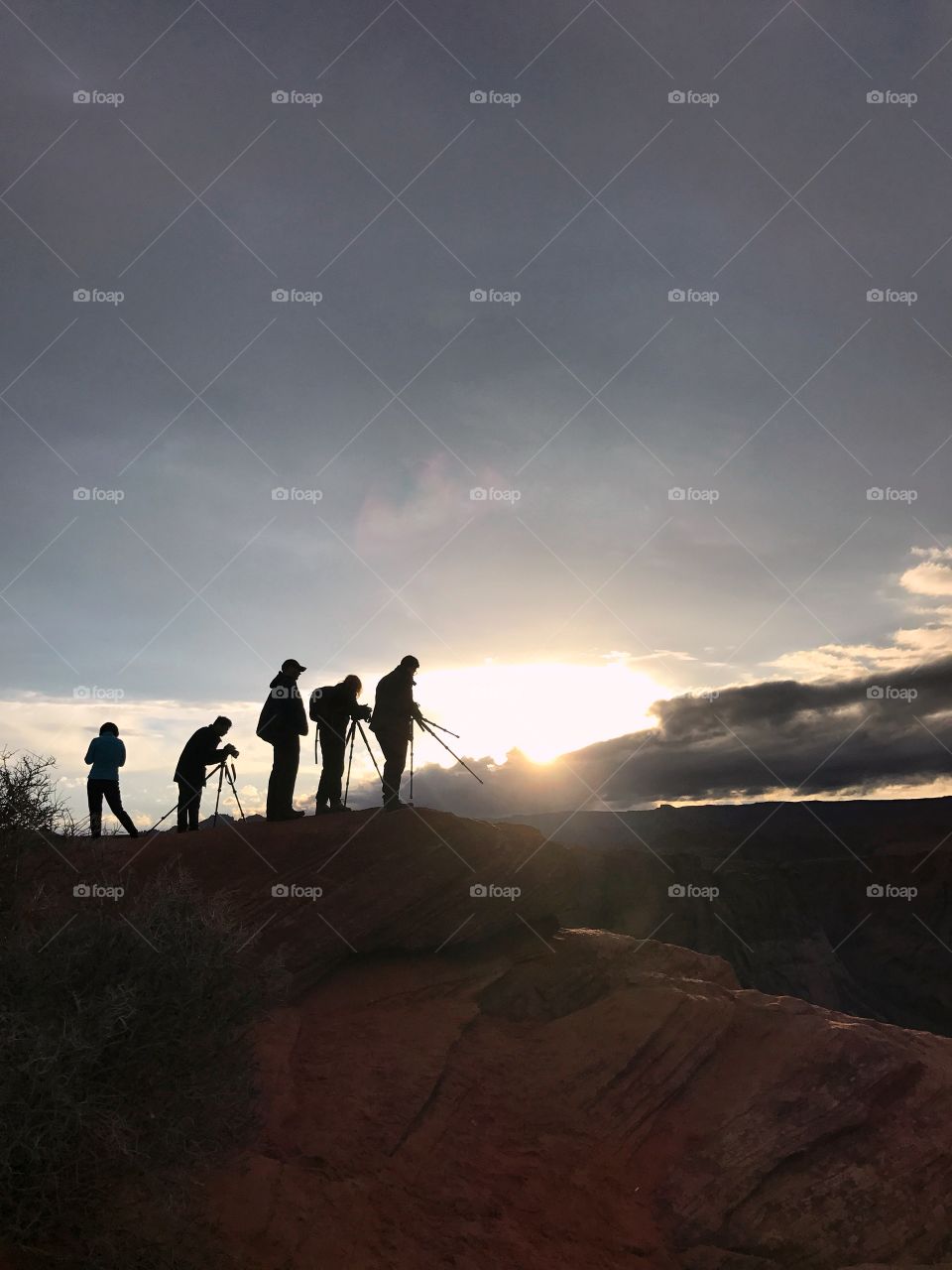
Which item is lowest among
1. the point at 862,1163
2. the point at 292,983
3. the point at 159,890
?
the point at 862,1163

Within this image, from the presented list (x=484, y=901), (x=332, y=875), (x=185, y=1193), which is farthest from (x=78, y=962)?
(x=484, y=901)

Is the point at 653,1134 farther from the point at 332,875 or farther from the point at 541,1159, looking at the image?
the point at 332,875

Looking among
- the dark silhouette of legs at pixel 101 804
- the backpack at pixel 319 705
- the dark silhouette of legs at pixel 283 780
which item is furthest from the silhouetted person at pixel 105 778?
the backpack at pixel 319 705

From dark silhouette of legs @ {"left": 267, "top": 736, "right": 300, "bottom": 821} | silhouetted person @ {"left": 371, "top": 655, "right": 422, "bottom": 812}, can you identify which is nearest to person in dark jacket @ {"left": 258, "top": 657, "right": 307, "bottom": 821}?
dark silhouette of legs @ {"left": 267, "top": 736, "right": 300, "bottom": 821}

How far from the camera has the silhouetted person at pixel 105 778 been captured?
48.5 feet

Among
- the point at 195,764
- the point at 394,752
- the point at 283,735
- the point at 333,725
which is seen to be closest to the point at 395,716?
the point at 394,752

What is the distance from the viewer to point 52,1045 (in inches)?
250

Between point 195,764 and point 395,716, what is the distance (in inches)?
159

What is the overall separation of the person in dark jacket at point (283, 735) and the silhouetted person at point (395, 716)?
4.15 ft

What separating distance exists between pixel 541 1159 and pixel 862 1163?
11.5 feet

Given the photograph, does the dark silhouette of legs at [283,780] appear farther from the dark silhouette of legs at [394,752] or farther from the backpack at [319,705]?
the dark silhouette of legs at [394,752]

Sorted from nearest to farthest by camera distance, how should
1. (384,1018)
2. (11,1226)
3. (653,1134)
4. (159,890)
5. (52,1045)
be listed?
1. (11,1226)
2. (52,1045)
3. (159,890)
4. (653,1134)
5. (384,1018)

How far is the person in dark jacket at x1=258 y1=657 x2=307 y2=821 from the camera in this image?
1475 centimetres

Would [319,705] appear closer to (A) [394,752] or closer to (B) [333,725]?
(B) [333,725]
